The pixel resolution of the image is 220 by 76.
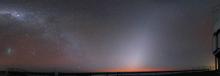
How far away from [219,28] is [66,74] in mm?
10545

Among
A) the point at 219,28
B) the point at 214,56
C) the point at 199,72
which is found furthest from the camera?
the point at 199,72

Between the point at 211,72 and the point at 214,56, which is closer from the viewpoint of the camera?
the point at 214,56

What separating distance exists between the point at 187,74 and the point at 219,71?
4.48 m

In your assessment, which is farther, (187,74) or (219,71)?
(187,74)

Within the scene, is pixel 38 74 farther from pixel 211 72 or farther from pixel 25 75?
pixel 211 72

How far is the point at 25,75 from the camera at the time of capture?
71.1 feet

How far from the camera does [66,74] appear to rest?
844 inches

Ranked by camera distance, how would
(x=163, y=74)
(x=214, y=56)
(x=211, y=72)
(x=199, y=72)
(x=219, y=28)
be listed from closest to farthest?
(x=219, y=28)
(x=214, y=56)
(x=211, y=72)
(x=199, y=72)
(x=163, y=74)

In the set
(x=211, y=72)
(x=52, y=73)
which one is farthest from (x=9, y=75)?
(x=211, y=72)

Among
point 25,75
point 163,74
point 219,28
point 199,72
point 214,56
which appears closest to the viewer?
point 219,28

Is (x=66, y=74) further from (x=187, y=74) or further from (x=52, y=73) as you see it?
(x=187, y=74)

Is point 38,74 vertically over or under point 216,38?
under

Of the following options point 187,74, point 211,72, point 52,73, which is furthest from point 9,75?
point 211,72

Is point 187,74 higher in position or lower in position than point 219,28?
lower
